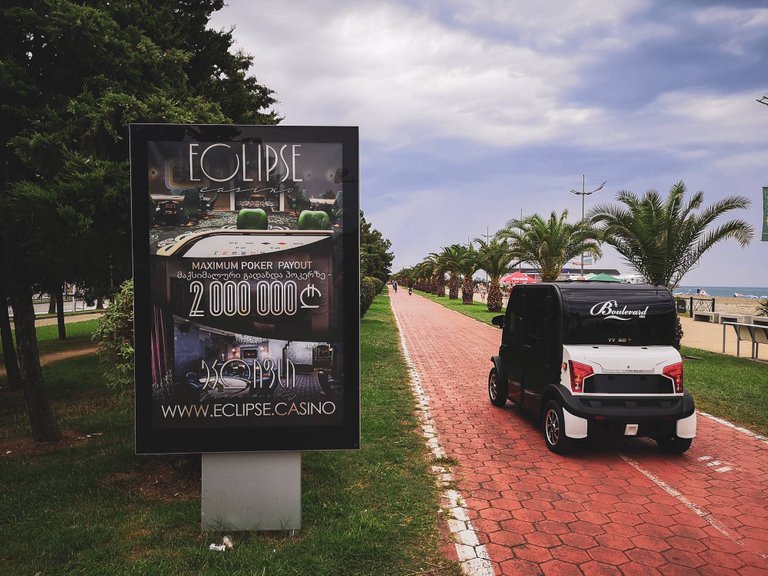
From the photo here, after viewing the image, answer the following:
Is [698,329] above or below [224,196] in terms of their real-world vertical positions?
below

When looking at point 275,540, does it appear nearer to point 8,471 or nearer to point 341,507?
point 341,507

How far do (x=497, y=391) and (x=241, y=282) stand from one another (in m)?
5.49

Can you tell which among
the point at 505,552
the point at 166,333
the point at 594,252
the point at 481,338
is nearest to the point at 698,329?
the point at 594,252

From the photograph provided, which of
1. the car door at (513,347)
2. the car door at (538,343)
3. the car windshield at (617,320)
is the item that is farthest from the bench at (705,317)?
the car windshield at (617,320)

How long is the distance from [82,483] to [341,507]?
8.71ft

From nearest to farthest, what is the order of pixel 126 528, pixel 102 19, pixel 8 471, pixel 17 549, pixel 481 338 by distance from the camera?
1. pixel 17 549
2. pixel 126 528
3. pixel 8 471
4. pixel 102 19
5. pixel 481 338

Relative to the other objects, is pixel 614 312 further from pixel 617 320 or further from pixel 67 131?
pixel 67 131

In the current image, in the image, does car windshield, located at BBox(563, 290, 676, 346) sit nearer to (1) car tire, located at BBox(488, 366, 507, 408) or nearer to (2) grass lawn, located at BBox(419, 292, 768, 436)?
(1) car tire, located at BBox(488, 366, 507, 408)

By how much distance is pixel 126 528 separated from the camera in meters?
4.19

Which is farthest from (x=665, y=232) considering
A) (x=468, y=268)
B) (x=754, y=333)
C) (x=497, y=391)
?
(x=468, y=268)

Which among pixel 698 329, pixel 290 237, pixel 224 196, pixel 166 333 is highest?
pixel 224 196

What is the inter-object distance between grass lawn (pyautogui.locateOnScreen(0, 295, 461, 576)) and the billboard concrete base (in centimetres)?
12

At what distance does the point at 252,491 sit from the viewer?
13.8ft

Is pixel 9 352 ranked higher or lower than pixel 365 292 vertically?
lower
